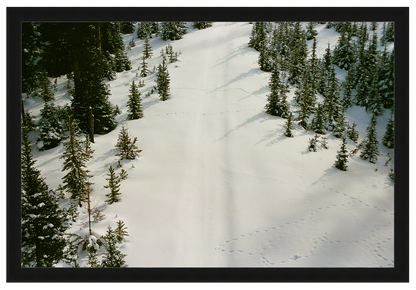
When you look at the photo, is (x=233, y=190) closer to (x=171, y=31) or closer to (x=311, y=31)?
(x=171, y=31)

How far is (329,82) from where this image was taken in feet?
50.2

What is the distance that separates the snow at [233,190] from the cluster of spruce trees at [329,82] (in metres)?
0.56

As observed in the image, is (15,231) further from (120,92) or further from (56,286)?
(120,92)

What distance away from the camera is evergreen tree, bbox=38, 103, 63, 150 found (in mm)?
8781

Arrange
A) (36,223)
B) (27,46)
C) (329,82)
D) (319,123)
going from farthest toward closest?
(329,82) < (319,123) < (27,46) < (36,223)

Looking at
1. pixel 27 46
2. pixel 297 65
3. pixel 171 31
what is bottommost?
pixel 27 46

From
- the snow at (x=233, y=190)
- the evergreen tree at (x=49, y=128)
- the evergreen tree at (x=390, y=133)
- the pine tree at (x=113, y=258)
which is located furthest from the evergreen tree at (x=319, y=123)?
the evergreen tree at (x=49, y=128)

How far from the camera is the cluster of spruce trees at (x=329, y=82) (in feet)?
32.3

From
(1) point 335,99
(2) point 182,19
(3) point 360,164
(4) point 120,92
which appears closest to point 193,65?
(4) point 120,92

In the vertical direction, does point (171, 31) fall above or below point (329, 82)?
above

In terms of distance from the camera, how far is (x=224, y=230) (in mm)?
5613

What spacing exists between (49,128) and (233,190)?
618 cm

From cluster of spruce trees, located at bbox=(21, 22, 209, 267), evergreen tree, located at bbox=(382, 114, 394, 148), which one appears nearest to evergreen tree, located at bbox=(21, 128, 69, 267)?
cluster of spruce trees, located at bbox=(21, 22, 209, 267)

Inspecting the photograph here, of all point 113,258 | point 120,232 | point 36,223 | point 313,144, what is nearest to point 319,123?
point 313,144
